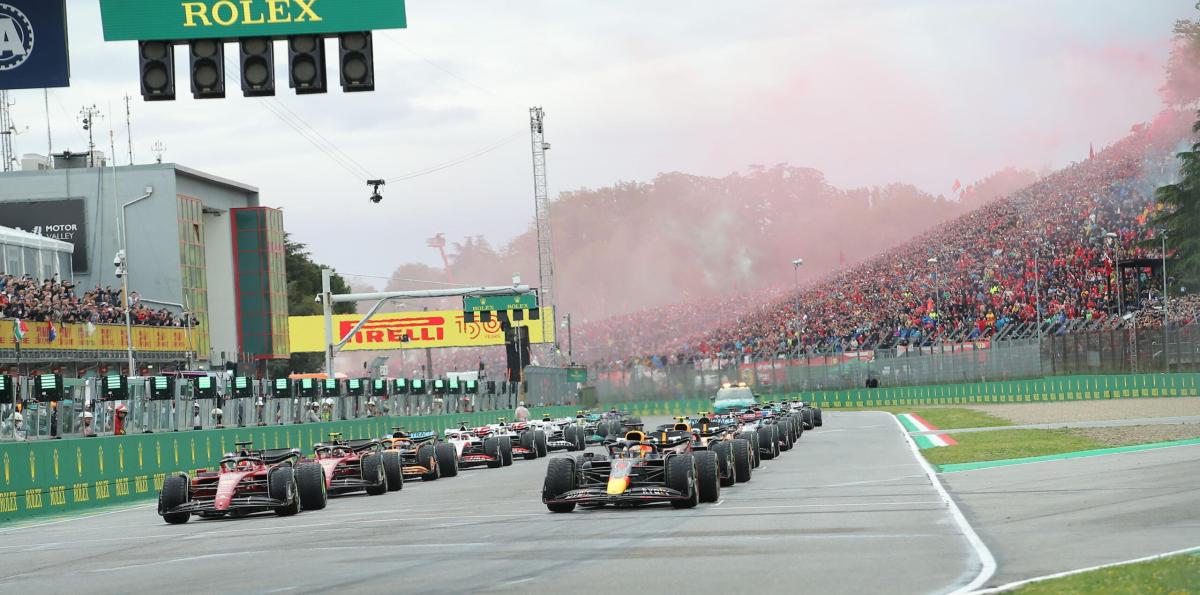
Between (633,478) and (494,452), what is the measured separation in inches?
561

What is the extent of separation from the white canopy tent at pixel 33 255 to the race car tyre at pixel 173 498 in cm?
3986

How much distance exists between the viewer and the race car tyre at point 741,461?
2370cm

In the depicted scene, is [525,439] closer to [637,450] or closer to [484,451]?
[484,451]

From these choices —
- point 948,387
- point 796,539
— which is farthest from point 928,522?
point 948,387

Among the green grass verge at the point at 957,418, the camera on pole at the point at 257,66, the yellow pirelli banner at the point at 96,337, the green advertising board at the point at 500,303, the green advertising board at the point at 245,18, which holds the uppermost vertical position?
the green advertising board at the point at 245,18

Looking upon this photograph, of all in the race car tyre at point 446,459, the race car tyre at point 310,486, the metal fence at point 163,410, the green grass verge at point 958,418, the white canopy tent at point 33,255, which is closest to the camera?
the race car tyre at point 310,486

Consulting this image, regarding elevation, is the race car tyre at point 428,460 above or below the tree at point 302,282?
below

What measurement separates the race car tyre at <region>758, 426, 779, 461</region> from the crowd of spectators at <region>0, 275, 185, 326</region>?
23155mm

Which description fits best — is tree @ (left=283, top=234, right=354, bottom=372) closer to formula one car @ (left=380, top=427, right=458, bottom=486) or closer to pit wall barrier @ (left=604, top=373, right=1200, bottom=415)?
pit wall barrier @ (left=604, top=373, right=1200, bottom=415)

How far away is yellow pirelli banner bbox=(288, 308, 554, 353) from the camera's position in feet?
283

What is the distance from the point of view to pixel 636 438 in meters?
20.4

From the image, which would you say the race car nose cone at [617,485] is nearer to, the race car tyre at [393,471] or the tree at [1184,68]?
the race car tyre at [393,471]

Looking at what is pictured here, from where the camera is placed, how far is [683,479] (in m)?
18.7

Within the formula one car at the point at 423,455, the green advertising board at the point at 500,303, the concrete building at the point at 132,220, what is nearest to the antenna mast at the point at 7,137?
the concrete building at the point at 132,220
